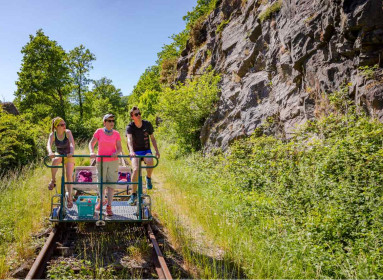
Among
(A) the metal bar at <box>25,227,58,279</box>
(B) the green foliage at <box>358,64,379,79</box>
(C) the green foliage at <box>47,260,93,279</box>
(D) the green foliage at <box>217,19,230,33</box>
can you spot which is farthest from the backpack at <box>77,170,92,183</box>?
(D) the green foliage at <box>217,19,230,33</box>

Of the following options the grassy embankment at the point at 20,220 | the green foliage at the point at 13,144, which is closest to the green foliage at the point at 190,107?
the green foliage at the point at 13,144

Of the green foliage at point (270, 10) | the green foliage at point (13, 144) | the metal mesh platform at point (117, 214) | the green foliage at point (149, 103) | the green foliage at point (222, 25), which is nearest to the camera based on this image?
the metal mesh platform at point (117, 214)

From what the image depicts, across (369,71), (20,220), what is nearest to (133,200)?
(20,220)

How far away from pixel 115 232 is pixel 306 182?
398 centimetres

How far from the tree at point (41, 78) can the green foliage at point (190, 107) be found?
63.9 feet

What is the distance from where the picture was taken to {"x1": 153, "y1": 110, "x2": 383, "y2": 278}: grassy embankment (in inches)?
168

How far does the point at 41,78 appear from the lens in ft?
99.3

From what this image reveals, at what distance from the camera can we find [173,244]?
562 centimetres

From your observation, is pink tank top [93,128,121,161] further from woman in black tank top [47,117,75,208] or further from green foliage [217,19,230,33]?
green foliage [217,19,230,33]

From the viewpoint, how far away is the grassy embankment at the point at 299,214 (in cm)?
428

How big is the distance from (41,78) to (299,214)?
31.2m

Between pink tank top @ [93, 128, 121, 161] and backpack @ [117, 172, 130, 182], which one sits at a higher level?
pink tank top @ [93, 128, 121, 161]

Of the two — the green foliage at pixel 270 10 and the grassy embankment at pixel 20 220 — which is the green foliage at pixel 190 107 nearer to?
the green foliage at pixel 270 10

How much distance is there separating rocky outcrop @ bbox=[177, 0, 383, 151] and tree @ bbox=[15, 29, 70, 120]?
21.5m
